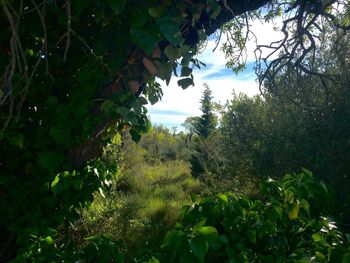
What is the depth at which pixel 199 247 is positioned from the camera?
1250 millimetres

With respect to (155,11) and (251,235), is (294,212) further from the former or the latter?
(155,11)

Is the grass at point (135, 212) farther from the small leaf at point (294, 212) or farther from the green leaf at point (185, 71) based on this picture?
the small leaf at point (294, 212)

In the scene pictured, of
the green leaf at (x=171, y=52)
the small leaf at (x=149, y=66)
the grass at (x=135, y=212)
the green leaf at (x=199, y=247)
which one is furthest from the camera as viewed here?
the grass at (x=135, y=212)

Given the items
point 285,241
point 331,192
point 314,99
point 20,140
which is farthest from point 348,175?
point 20,140

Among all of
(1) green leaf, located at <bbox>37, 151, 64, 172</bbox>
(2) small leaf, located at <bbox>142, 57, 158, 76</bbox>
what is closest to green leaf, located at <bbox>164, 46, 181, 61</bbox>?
(2) small leaf, located at <bbox>142, 57, 158, 76</bbox>

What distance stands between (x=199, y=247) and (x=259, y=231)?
1.04 ft

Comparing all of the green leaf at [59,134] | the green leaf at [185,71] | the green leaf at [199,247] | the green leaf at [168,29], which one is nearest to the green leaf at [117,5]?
the green leaf at [168,29]

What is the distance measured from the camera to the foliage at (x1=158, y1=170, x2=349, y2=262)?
132 centimetres

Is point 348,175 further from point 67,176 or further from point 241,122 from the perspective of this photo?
point 67,176

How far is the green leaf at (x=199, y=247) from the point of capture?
1230 mm

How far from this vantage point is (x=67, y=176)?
1963 mm

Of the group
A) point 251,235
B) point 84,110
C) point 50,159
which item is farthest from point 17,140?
point 251,235

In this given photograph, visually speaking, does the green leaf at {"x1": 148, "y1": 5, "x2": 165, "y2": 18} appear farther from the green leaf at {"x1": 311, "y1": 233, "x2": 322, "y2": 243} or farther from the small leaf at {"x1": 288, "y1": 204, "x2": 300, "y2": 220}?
the green leaf at {"x1": 311, "y1": 233, "x2": 322, "y2": 243}

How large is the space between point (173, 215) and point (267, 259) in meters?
6.31
